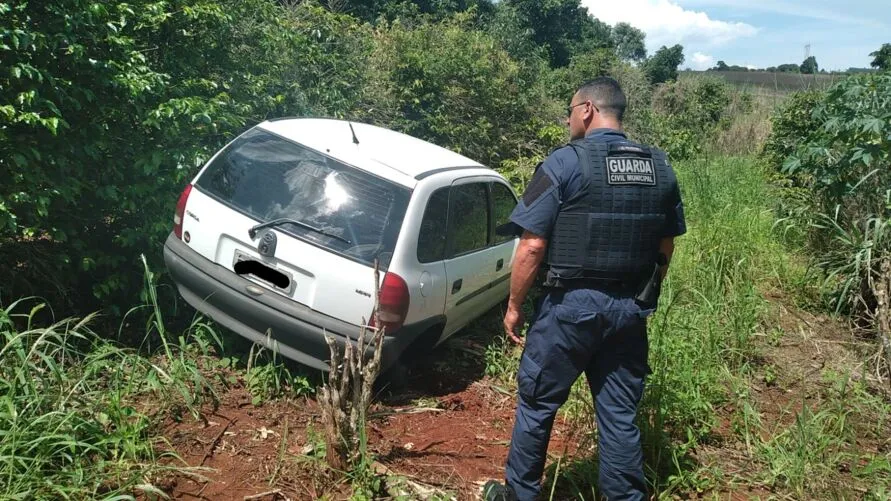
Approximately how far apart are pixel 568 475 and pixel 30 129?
354cm

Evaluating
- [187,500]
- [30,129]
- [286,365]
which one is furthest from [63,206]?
[187,500]

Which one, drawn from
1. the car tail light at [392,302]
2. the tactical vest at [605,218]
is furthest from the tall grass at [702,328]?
the car tail light at [392,302]

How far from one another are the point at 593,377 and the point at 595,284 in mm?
437

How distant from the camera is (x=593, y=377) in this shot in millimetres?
2904

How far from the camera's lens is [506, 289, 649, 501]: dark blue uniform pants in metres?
2.74

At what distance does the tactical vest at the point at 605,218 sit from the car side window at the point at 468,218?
1.42 meters

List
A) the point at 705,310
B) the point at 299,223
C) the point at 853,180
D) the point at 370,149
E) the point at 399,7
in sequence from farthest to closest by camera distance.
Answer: the point at 399,7 → the point at 853,180 → the point at 705,310 → the point at 370,149 → the point at 299,223

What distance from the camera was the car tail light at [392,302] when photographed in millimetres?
3484

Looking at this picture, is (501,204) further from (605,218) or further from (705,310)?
(605,218)

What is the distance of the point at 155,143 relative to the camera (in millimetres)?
4527

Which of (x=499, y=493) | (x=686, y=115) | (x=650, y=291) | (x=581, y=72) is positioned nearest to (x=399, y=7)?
(x=581, y=72)

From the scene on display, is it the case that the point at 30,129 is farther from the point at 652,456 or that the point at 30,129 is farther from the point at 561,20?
the point at 561,20

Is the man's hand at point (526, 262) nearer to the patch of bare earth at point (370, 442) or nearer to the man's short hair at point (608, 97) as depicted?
the man's short hair at point (608, 97)

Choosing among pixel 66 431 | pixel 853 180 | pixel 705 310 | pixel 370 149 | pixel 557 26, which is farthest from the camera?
pixel 557 26
